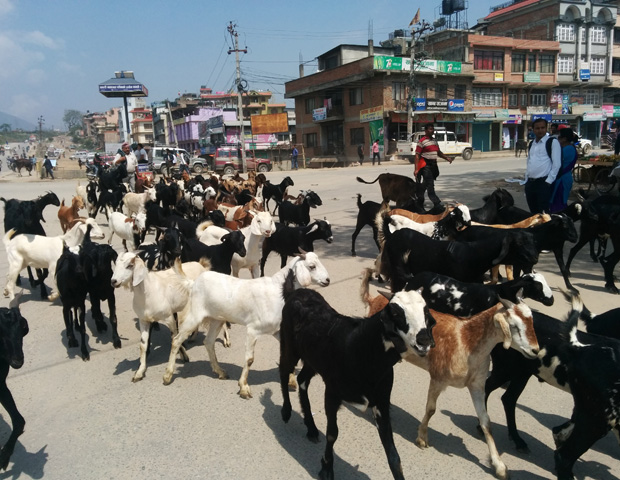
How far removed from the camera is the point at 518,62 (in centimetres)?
4506

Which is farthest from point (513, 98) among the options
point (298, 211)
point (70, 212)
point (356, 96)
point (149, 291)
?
point (149, 291)

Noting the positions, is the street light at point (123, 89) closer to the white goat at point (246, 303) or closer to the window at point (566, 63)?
the white goat at point (246, 303)

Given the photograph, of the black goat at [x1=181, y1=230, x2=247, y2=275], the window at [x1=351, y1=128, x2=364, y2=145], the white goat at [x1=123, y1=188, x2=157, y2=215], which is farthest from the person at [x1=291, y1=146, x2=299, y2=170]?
the black goat at [x1=181, y1=230, x2=247, y2=275]

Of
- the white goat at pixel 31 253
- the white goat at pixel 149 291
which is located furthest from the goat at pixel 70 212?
the white goat at pixel 149 291

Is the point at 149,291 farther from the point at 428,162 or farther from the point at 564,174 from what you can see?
the point at 428,162

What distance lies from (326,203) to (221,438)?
11575mm

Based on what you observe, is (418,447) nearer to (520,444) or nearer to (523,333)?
(520,444)

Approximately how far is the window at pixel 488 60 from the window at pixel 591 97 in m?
13.7

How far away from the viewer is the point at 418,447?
329 cm

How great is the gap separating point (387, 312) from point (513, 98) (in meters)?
49.4

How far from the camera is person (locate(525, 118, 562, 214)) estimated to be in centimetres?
694

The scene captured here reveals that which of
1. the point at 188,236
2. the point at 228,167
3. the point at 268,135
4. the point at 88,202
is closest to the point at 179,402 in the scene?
the point at 188,236

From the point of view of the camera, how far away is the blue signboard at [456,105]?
40.0 metres

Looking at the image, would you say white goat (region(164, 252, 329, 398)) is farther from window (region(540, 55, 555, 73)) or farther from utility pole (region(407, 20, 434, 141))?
window (region(540, 55, 555, 73))
